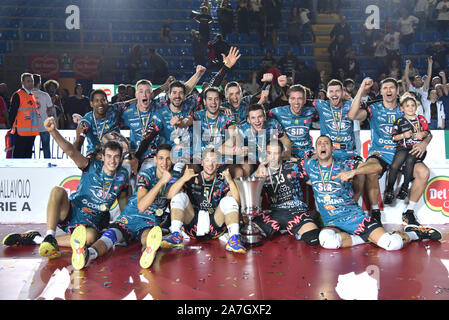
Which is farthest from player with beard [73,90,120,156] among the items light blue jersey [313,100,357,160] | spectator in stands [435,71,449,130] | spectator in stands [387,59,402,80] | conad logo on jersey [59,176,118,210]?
spectator in stands [387,59,402,80]

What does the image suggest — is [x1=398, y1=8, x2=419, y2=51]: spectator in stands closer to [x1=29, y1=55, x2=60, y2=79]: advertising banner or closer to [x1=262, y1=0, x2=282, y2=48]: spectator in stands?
[x1=262, y1=0, x2=282, y2=48]: spectator in stands

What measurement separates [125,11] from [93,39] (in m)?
1.58

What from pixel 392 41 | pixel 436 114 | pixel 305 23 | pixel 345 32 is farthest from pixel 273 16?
pixel 436 114

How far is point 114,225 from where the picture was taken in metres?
4.68

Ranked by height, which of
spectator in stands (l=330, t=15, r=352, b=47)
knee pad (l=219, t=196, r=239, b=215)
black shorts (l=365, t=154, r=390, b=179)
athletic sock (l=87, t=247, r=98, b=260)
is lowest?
athletic sock (l=87, t=247, r=98, b=260)

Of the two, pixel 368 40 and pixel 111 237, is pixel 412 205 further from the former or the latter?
pixel 368 40

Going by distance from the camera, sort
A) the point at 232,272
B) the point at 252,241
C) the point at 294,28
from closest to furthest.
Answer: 1. the point at 232,272
2. the point at 252,241
3. the point at 294,28

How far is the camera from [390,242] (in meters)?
4.47

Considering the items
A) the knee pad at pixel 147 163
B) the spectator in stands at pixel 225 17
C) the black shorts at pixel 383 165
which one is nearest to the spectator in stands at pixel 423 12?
the spectator in stands at pixel 225 17

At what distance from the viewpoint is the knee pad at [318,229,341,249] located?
4539 millimetres

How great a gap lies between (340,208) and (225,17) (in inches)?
371

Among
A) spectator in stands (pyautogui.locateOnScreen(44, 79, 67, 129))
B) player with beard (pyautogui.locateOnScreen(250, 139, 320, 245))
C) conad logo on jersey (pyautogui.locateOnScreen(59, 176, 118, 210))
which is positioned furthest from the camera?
spectator in stands (pyautogui.locateOnScreen(44, 79, 67, 129))

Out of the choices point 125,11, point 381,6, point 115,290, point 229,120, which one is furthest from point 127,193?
point 381,6

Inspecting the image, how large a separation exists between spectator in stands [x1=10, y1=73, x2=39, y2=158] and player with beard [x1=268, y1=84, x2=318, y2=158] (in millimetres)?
4555
